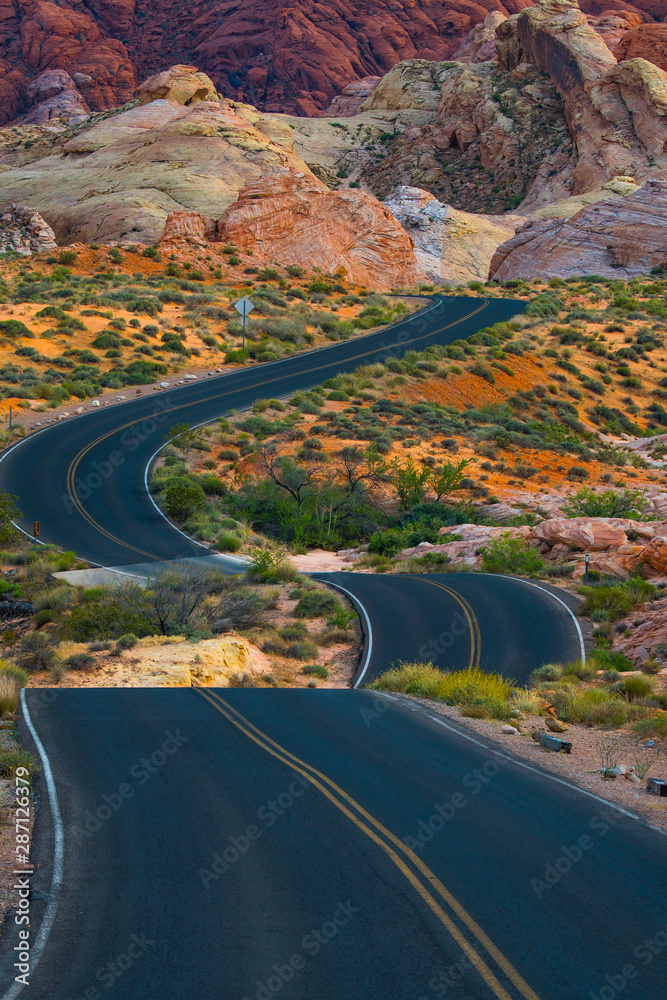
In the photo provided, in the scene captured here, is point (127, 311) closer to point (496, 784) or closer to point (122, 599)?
point (122, 599)

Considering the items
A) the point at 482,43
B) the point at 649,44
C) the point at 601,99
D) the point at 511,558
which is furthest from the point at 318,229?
the point at 482,43

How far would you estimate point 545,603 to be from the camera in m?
19.2

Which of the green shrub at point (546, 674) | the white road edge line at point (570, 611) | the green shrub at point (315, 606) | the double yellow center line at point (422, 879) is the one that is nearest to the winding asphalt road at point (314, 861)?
the double yellow center line at point (422, 879)

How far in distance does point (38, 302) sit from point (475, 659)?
4116 centimetres

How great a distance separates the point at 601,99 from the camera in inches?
3639

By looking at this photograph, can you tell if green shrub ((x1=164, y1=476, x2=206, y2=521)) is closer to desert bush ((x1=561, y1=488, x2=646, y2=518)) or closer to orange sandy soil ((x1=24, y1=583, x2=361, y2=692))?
orange sandy soil ((x1=24, y1=583, x2=361, y2=692))

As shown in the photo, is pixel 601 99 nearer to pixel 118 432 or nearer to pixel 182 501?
pixel 118 432

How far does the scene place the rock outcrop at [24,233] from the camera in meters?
63.1

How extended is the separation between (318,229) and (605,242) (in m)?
27.2

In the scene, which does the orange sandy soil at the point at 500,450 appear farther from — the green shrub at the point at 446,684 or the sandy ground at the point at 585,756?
the sandy ground at the point at 585,756

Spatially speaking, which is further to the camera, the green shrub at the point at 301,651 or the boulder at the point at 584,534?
the boulder at the point at 584,534

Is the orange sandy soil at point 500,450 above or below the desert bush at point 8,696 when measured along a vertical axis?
below

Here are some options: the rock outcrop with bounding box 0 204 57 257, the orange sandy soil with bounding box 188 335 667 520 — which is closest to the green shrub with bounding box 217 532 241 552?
the orange sandy soil with bounding box 188 335 667 520

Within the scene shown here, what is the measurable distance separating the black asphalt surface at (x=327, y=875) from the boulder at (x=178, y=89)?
9045 centimetres
